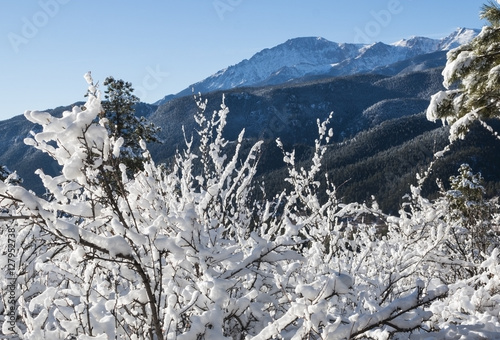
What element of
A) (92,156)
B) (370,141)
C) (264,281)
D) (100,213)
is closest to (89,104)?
(92,156)

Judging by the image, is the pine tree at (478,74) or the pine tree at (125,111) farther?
the pine tree at (125,111)

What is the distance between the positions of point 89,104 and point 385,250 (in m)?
3.66

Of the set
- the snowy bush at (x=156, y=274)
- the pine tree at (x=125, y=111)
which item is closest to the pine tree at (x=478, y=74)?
the snowy bush at (x=156, y=274)

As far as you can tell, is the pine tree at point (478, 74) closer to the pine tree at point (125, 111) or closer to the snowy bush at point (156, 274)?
the snowy bush at point (156, 274)

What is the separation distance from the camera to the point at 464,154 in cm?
13225

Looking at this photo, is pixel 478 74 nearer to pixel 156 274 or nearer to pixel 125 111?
pixel 156 274

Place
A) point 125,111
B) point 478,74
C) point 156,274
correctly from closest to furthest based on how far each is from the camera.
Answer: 1. point 156,274
2. point 478,74
3. point 125,111

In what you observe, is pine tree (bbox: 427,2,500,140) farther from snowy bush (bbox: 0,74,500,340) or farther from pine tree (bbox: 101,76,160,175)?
pine tree (bbox: 101,76,160,175)

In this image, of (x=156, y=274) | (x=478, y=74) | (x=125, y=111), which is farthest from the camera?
(x=125, y=111)

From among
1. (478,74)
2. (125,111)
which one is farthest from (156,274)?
(125,111)

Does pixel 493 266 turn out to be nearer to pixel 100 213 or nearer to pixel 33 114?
pixel 100 213

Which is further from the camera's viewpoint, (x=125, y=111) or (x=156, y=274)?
(x=125, y=111)

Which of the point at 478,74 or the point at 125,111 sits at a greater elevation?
the point at 125,111

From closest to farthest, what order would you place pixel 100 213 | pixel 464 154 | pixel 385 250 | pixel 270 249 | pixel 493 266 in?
pixel 100 213 < pixel 270 249 < pixel 493 266 < pixel 385 250 < pixel 464 154
